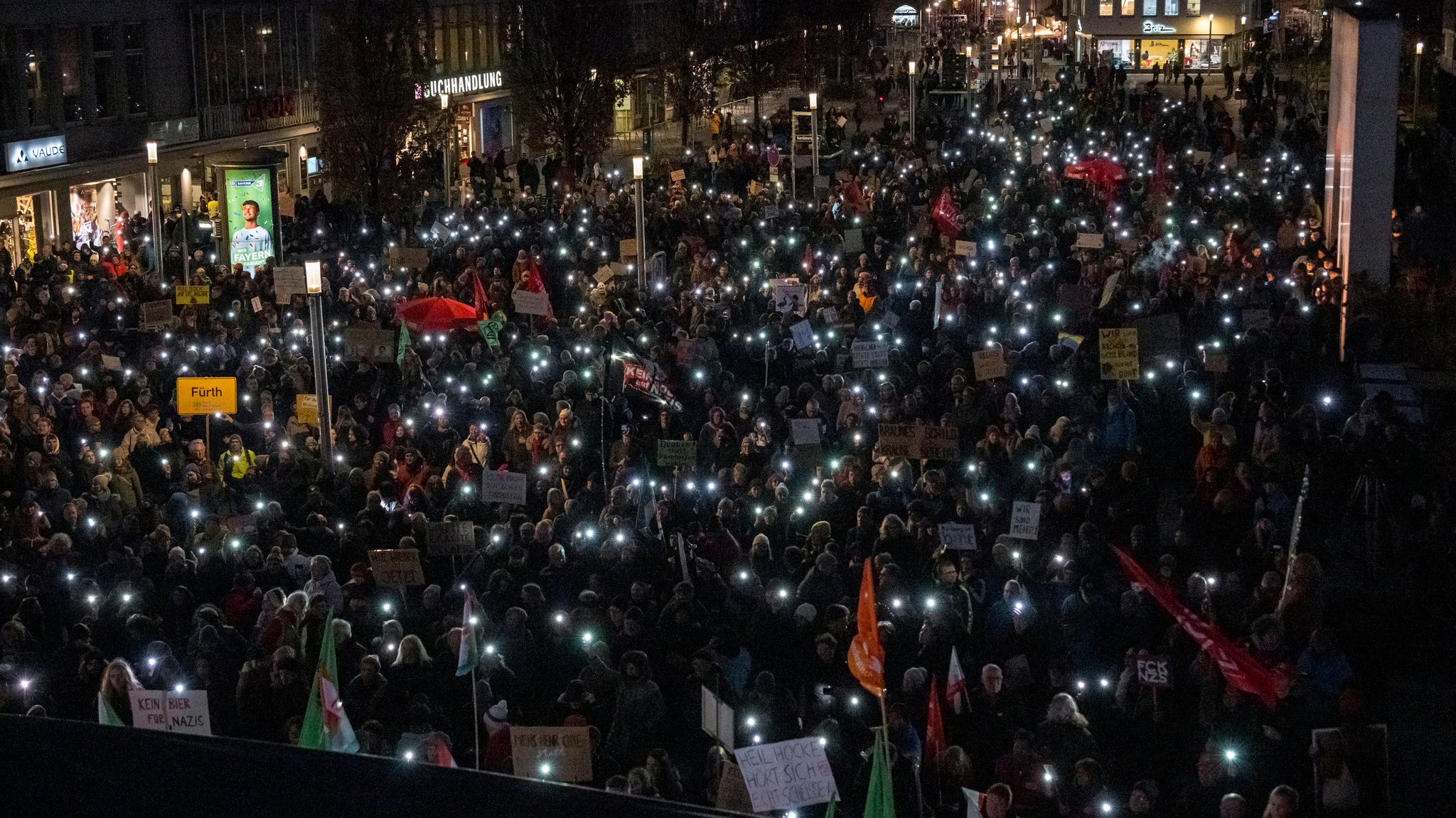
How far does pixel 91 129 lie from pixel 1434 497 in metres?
26.5

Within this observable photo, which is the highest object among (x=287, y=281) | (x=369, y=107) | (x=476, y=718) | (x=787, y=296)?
(x=369, y=107)

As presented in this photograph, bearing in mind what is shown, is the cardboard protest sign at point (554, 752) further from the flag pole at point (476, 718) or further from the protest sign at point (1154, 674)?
the protest sign at point (1154, 674)

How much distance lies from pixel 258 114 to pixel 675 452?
27.5 m

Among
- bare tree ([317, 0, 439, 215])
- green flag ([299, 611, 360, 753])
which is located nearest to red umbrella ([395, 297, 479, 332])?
green flag ([299, 611, 360, 753])

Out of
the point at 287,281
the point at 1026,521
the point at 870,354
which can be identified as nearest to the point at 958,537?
the point at 1026,521

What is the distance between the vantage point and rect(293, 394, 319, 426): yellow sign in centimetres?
1587

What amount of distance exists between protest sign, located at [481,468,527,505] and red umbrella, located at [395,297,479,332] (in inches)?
228

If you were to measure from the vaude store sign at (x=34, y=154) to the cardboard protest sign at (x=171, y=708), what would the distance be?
2311 cm

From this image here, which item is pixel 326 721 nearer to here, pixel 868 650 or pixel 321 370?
pixel 868 650

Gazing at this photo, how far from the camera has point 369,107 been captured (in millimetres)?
32094

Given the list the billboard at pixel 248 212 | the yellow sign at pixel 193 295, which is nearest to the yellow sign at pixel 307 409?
the yellow sign at pixel 193 295

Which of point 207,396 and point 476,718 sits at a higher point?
point 207,396

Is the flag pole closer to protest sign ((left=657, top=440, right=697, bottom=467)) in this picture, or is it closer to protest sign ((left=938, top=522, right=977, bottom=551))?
protest sign ((left=938, top=522, right=977, bottom=551))

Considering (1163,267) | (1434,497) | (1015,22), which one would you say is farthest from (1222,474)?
(1015,22)
